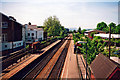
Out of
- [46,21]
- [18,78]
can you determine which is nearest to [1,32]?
[18,78]

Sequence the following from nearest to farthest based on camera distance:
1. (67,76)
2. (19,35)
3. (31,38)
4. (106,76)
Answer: (106,76) → (67,76) → (19,35) → (31,38)

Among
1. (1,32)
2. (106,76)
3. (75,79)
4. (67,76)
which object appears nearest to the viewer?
(106,76)

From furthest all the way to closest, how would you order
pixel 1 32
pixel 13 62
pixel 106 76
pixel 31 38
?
pixel 31 38 < pixel 1 32 < pixel 13 62 < pixel 106 76

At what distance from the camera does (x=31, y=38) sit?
171 feet

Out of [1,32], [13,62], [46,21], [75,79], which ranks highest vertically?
[46,21]

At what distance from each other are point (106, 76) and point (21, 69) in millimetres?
14577

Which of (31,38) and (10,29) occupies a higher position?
(10,29)

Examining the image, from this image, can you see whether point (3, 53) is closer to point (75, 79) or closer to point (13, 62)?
point (13, 62)

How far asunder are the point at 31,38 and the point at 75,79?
40.5m

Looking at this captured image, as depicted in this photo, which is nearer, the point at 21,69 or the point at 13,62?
the point at 21,69

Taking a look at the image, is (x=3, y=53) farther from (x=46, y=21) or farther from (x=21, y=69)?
(x=46, y=21)

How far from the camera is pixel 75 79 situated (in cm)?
1605

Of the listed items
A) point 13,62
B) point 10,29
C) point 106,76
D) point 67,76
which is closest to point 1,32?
point 10,29

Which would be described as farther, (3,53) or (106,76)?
(3,53)
